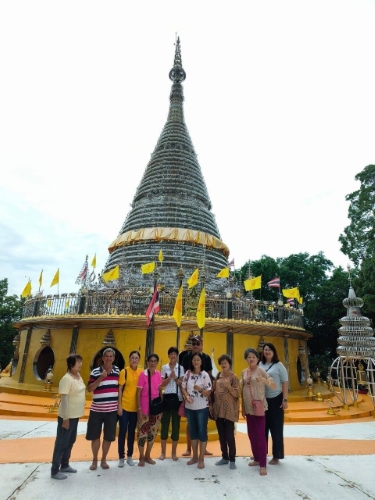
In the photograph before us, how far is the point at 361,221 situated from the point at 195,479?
2384 centimetres

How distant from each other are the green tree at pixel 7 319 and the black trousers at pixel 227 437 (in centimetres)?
2420

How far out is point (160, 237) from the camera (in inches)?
770

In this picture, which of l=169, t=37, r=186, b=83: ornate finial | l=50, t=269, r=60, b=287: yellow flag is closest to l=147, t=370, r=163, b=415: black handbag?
l=50, t=269, r=60, b=287: yellow flag

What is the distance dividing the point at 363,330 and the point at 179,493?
11.2 m

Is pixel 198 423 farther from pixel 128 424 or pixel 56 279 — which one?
pixel 56 279

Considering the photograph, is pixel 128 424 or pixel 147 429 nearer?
pixel 147 429

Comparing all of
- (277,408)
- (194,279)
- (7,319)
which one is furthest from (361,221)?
(7,319)

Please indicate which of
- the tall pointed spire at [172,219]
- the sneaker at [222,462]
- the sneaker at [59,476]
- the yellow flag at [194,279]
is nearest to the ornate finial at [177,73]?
the tall pointed spire at [172,219]

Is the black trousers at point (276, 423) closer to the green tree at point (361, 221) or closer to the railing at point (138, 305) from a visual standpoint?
the railing at point (138, 305)

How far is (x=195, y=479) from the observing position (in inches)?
170

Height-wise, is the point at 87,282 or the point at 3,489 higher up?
the point at 87,282

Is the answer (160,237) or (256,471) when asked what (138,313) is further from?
(256,471)

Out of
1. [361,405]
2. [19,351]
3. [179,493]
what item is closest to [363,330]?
[361,405]

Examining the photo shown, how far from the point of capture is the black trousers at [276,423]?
4973 millimetres
